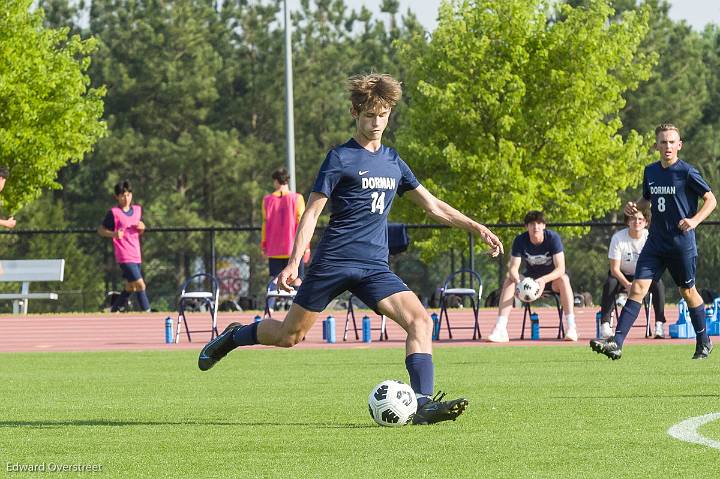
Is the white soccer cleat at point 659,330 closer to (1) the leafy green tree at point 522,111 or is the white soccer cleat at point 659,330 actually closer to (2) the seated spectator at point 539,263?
(2) the seated spectator at point 539,263

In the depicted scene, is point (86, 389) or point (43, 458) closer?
point (43, 458)

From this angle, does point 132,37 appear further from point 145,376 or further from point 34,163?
point 145,376

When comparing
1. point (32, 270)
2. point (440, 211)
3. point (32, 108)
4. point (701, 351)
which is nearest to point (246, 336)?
point (440, 211)

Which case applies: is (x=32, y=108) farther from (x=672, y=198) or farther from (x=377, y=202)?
(x=377, y=202)

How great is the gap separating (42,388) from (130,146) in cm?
5224

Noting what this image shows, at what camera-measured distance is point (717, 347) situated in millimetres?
17000

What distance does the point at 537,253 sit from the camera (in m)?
18.9

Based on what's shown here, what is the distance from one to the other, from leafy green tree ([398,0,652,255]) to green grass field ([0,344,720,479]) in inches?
1218

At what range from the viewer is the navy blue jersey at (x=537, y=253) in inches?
742

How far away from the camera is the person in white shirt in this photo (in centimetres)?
1888

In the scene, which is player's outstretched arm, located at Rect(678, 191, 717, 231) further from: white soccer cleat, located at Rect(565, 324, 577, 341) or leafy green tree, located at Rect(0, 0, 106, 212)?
leafy green tree, located at Rect(0, 0, 106, 212)

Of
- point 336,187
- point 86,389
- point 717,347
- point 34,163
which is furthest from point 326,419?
point 34,163

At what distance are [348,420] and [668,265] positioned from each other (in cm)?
553

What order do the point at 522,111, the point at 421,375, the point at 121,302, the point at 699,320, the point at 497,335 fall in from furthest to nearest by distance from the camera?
the point at 522,111
the point at 121,302
the point at 497,335
the point at 699,320
the point at 421,375
